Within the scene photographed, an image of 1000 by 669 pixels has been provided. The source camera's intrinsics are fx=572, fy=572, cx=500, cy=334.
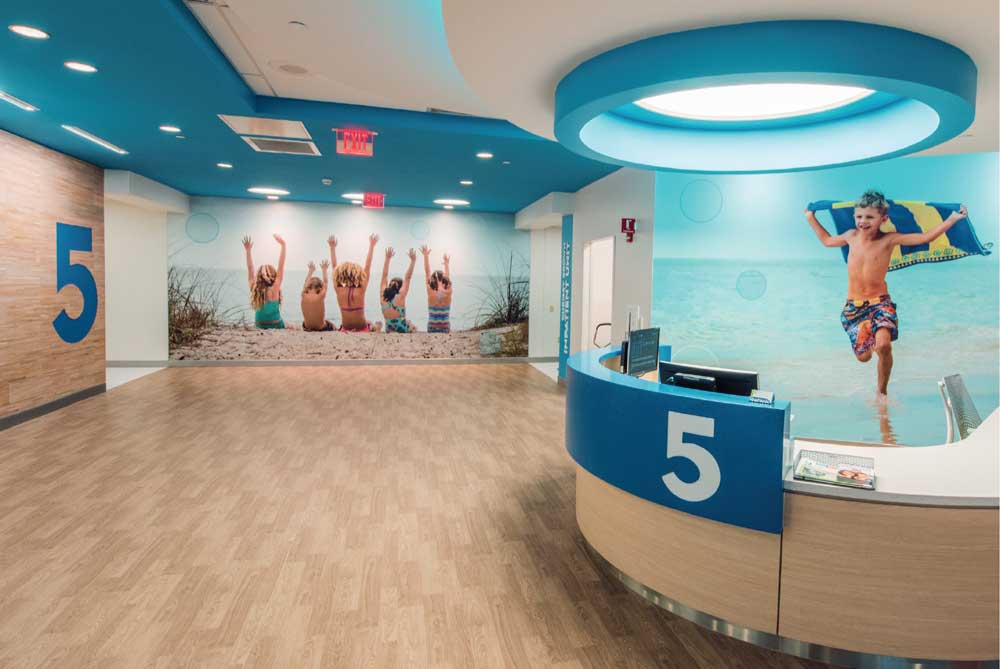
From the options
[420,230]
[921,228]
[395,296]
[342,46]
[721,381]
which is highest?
[342,46]

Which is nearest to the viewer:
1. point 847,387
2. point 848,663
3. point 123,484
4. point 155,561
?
point 848,663

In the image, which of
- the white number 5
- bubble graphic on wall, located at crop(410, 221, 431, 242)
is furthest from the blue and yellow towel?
bubble graphic on wall, located at crop(410, 221, 431, 242)

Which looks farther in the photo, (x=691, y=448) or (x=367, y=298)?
(x=367, y=298)

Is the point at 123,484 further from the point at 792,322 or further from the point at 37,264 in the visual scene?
the point at 792,322

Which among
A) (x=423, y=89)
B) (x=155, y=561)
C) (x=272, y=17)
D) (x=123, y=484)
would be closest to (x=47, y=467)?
(x=123, y=484)

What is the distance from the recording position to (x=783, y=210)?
20.7 ft

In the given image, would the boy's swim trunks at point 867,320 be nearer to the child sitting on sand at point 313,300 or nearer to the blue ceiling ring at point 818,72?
the blue ceiling ring at point 818,72

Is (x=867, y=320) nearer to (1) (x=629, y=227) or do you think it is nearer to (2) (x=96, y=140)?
(1) (x=629, y=227)

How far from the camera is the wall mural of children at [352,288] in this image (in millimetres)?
11516

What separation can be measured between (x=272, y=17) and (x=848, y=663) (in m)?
4.59

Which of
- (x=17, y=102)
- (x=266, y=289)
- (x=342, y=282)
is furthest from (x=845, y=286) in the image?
(x=266, y=289)

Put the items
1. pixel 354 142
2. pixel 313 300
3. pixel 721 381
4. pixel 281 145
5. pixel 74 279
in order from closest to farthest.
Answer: pixel 721 381 < pixel 354 142 < pixel 281 145 < pixel 74 279 < pixel 313 300

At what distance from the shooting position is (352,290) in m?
11.6

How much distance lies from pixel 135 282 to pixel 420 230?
5367mm
